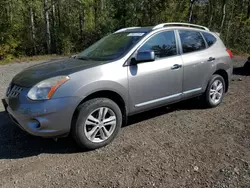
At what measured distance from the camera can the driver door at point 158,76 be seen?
3.53m

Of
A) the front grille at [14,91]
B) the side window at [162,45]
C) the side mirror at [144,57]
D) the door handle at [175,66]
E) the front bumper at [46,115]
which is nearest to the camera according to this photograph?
the front bumper at [46,115]

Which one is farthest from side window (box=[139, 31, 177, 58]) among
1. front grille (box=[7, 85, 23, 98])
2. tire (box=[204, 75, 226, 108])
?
front grille (box=[7, 85, 23, 98])

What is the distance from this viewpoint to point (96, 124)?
3240mm

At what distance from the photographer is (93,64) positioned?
3326 mm

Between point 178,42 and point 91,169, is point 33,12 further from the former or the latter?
point 91,169

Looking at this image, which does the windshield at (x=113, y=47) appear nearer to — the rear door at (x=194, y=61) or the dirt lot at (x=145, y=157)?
the rear door at (x=194, y=61)

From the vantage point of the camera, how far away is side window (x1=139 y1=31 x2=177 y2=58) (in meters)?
3.74

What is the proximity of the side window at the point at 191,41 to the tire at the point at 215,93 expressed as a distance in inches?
28.2

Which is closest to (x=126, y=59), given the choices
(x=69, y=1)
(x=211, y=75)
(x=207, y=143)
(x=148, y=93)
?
(x=148, y=93)

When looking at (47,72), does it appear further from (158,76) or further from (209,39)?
(209,39)

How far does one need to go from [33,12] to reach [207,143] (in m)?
13.8

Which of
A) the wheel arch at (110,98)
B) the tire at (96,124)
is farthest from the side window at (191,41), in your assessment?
the tire at (96,124)

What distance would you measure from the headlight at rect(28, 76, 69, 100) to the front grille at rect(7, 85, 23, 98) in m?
0.25

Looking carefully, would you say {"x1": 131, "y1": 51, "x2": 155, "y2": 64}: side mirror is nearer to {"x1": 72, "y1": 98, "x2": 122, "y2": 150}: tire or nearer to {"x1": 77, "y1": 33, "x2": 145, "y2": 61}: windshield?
{"x1": 77, "y1": 33, "x2": 145, "y2": 61}: windshield
